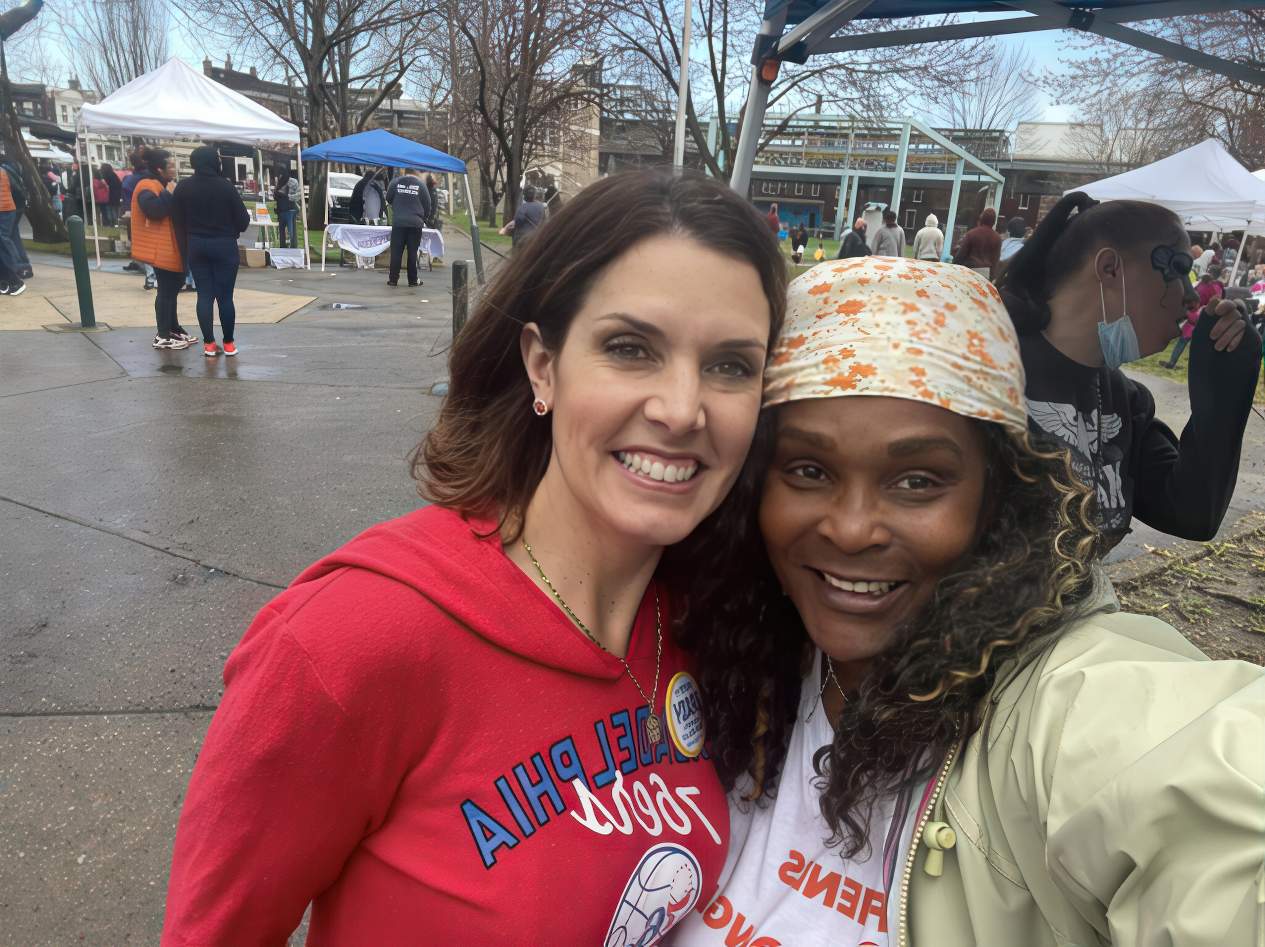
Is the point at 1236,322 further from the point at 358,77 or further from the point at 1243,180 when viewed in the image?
the point at 358,77

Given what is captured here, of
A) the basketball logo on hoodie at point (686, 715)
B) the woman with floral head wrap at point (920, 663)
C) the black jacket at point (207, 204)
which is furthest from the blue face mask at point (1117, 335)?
the black jacket at point (207, 204)

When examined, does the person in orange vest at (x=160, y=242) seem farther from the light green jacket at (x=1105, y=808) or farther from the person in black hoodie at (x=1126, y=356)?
the light green jacket at (x=1105, y=808)

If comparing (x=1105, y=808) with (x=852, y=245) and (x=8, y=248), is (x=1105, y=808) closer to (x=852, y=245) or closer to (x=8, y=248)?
(x=8, y=248)

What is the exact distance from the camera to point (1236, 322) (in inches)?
93.0

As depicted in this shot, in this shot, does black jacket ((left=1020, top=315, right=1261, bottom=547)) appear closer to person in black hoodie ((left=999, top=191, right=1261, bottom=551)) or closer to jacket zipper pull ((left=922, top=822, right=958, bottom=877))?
person in black hoodie ((left=999, top=191, right=1261, bottom=551))

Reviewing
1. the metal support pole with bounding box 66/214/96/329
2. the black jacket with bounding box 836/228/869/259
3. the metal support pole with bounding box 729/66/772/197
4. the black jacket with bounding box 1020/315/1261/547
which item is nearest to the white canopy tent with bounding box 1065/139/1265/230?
the metal support pole with bounding box 729/66/772/197

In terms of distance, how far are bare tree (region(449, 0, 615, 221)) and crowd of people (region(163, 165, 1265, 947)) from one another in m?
18.0

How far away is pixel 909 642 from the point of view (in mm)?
1421

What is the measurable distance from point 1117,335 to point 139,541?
175 inches

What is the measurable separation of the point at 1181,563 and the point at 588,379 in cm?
512

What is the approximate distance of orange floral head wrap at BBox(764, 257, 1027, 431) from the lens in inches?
54.8

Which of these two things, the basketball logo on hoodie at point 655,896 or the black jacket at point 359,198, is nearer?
the basketball logo on hoodie at point 655,896

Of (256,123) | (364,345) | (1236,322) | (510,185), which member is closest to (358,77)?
(510,185)

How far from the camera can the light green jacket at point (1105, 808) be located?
2.88ft
